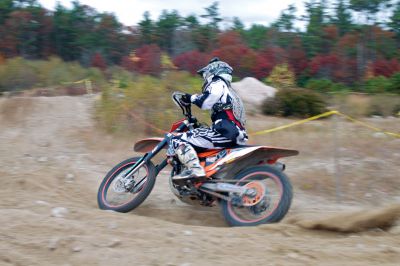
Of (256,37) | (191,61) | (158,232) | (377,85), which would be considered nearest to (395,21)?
(256,37)

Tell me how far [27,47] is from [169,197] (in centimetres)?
3425

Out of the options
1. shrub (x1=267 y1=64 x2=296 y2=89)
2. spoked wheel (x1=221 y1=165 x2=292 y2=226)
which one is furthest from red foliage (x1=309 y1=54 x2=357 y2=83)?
spoked wheel (x1=221 y1=165 x2=292 y2=226)

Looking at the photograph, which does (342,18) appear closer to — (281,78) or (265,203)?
(281,78)

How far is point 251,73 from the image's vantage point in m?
31.8

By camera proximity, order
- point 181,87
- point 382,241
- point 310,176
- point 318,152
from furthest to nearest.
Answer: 1. point 181,87
2. point 318,152
3. point 310,176
4. point 382,241

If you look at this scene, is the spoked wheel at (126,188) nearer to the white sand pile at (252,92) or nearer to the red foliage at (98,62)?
the white sand pile at (252,92)

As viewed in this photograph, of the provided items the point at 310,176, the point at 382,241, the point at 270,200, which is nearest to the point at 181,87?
the point at 310,176

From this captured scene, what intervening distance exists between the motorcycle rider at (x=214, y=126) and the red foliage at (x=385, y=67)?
92.7 feet

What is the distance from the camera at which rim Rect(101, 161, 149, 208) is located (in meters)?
7.11

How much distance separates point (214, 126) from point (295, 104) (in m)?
10.5

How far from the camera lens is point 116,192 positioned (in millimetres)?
7148

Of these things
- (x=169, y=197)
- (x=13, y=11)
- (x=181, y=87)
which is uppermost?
(x=13, y=11)

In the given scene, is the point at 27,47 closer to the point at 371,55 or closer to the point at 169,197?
the point at 371,55

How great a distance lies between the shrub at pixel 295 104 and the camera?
55.3 feet
